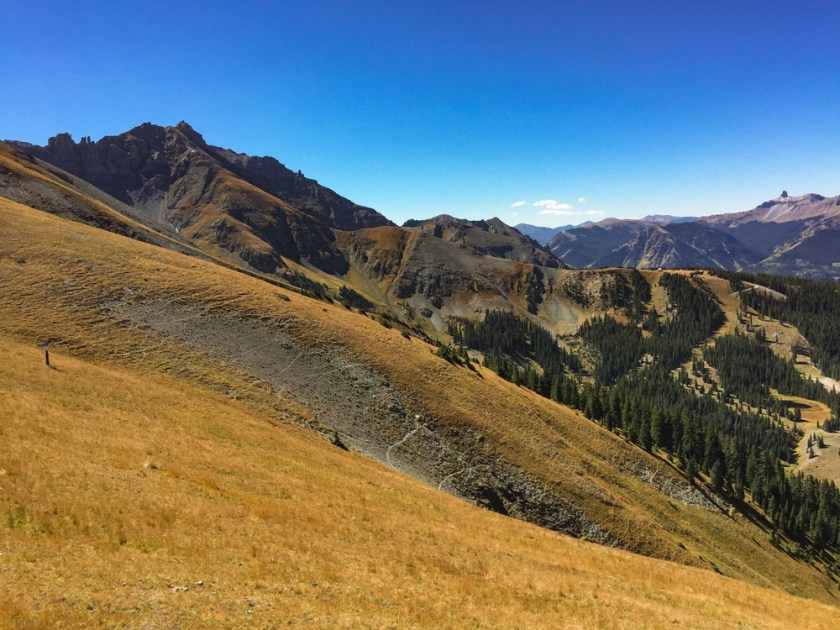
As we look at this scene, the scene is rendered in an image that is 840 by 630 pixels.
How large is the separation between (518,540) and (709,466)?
87744 mm

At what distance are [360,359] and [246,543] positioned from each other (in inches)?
1527

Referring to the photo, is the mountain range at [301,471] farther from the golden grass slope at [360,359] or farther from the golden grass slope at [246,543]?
the golden grass slope at [360,359]

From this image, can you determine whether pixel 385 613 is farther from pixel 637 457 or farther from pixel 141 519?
pixel 637 457

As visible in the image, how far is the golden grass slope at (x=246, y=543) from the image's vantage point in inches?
530

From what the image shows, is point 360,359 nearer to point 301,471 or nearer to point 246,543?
point 301,471

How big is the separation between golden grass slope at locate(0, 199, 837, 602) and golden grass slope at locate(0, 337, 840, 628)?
7.32 m

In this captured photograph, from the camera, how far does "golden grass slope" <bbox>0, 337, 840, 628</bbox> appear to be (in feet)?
44.2

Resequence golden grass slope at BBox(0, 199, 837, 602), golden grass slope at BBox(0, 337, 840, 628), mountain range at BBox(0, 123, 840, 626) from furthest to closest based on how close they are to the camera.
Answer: golden grass slope at BBox(0, 199, 837, 602) < mountain range at BBox(0, 123, 840, 626) < golden grass slope at BBox(0, 337, 840, 628)

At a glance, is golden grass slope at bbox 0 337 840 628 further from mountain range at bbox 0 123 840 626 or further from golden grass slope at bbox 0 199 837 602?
golden grass slope at bbox 0 199 837 602

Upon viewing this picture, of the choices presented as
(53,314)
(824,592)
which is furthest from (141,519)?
(824,592)

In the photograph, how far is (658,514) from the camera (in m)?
56.0

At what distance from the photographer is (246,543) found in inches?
705

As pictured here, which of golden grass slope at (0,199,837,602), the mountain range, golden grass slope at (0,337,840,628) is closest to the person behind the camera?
golden grass slope at (0,337,840,628)

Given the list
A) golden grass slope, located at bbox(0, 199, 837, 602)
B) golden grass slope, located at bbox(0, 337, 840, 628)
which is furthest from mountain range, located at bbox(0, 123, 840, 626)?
golden grass slope, located at bbox(0, 199, 837, 602)
